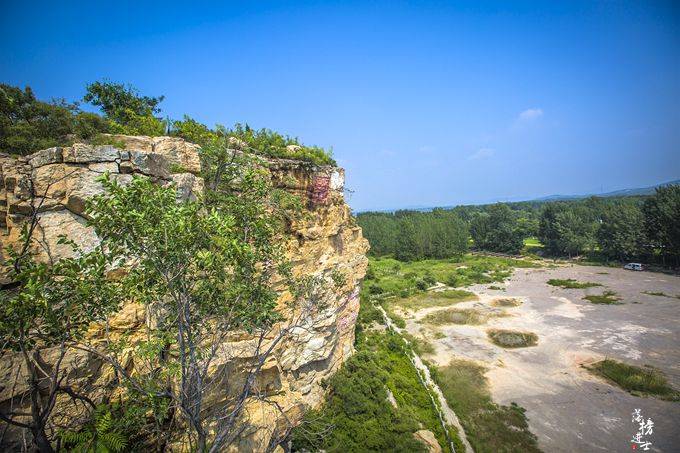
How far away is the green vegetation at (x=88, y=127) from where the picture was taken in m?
9.12

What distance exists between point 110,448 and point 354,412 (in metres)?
11.3

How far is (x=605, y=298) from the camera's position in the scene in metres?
35.6

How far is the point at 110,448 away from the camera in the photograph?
18.9 ft

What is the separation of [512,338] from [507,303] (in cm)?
1184

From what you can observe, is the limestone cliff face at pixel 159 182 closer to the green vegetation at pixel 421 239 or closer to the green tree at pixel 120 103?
the green tree at pixel 120 103

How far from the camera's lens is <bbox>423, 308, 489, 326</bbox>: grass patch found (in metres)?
31.0

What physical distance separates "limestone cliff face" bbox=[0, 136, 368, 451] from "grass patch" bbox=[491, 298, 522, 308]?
28772 mm

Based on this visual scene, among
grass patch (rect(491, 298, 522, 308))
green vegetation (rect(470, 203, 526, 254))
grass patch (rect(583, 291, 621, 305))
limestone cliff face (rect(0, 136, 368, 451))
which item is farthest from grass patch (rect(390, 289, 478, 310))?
green vegetation (rect(470, 203, 526, 254))

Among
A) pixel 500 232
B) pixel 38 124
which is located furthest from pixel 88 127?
pixel 500 232

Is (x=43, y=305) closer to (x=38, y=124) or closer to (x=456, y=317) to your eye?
(x=38, y=124)

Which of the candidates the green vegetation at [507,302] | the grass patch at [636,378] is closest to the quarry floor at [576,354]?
the grass patch at [636,378]

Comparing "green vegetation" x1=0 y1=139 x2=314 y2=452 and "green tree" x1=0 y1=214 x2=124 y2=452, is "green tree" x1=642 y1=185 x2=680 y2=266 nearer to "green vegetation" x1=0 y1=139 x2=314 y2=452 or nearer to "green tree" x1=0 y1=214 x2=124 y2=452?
"green vegetation" x1=0 y1=139 x2=314 y2=452

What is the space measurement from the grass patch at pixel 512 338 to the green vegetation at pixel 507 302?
29.7 ft

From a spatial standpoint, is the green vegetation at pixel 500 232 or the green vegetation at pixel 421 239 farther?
the green vegetation at pixel 500 232
